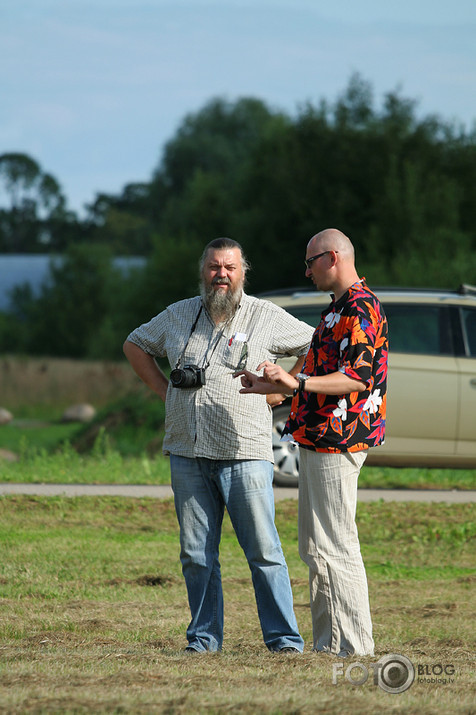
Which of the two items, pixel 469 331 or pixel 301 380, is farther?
pixel 469 331

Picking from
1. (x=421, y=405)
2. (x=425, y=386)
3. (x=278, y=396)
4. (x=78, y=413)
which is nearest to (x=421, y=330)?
(x=425, y=386)

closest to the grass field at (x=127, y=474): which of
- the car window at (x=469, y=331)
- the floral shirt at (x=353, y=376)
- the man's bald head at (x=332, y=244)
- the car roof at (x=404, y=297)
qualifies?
the car window at (x=469, y=331)

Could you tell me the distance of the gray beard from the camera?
4.82 metres

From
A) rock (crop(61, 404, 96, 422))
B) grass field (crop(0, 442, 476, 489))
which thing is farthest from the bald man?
rock (crop(61, 404, 96, 422))

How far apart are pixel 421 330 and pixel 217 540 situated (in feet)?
18.2

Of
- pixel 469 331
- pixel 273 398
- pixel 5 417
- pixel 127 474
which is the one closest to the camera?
pixel 273 398

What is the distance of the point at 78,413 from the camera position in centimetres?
2427

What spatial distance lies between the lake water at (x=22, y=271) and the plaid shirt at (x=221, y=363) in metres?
56.5

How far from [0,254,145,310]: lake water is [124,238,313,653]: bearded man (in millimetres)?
56629

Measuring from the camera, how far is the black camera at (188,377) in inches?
183

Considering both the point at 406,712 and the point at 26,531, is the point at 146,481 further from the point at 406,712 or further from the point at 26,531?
the point at 406,712

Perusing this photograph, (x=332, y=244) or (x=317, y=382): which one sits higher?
(x=332, y=244)

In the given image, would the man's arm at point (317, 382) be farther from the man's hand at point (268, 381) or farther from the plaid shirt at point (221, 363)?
the plaid shirt at point (221, 363)

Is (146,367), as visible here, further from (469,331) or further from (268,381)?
(469,331)
